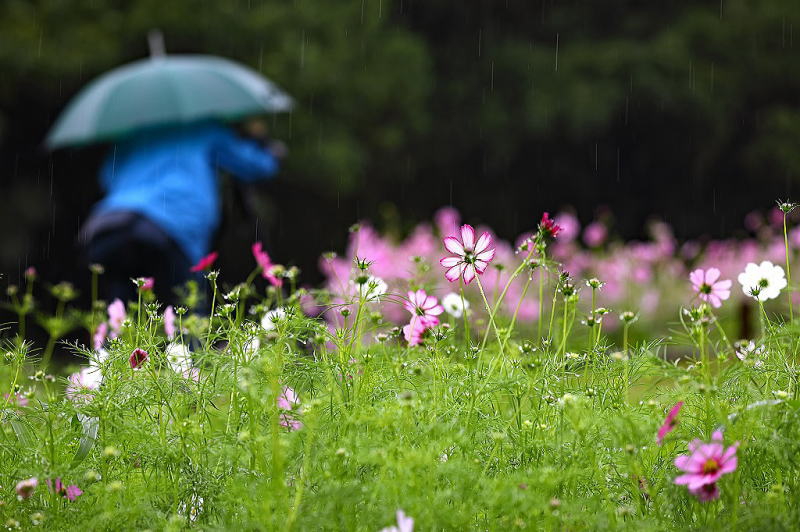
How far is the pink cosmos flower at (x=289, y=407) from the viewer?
62.4 inches

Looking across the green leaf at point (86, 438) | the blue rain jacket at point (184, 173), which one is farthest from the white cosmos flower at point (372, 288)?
the blue rain jacket at point (184, 173)

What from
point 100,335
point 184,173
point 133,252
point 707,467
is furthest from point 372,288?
point 184,173

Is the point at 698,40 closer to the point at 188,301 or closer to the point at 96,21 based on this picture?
the point at 96,21

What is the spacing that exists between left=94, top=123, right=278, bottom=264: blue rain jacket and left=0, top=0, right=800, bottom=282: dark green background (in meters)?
5.72

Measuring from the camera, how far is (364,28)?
12156 millimetres

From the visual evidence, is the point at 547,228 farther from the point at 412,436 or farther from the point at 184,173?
the point at 184,173

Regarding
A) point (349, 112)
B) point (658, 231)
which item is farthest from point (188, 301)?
point (349, 112)

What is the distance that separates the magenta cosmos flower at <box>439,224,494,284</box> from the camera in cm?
175

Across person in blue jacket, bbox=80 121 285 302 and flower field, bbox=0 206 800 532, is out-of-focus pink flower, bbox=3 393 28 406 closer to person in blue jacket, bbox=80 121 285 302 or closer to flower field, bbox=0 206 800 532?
flower field, bbox=0 206 800 532

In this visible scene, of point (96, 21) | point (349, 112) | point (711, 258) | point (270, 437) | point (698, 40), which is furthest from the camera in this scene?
point (698, 40)

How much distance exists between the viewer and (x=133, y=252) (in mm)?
4426

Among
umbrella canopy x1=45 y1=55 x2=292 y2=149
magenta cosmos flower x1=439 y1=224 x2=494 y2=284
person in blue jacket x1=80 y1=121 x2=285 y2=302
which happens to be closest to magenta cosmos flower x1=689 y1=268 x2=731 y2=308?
magenta cosmos flower x1=439 y1=224 x2=494 y2=284

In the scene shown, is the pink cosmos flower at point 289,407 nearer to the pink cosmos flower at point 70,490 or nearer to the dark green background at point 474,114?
the pink cosmos flower at point 70,490

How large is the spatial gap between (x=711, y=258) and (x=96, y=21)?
6978mm
